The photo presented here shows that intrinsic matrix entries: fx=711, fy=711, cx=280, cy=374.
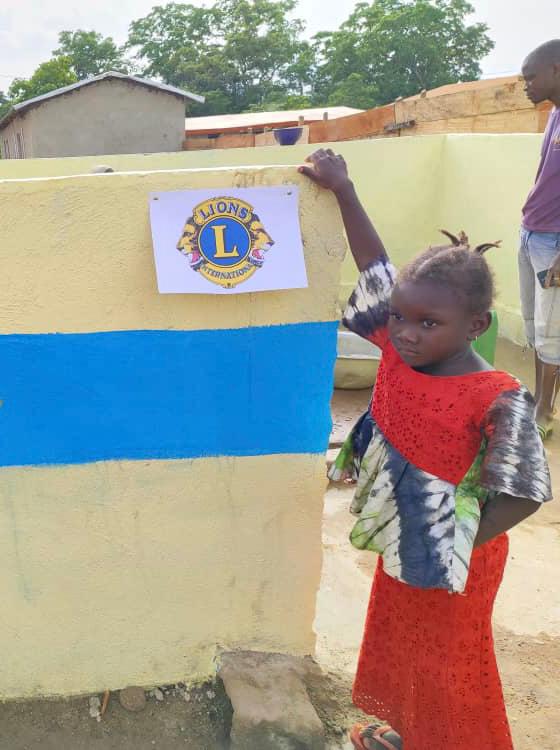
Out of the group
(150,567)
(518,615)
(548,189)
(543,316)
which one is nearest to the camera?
(150,567)

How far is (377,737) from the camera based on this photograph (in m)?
1.88

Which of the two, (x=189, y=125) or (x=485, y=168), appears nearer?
(x=485, y=168)

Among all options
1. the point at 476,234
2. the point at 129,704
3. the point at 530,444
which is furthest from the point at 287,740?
the point at 476,234

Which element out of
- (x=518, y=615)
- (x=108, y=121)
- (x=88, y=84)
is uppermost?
(x=88, y=84)

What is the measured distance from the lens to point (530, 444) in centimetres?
138

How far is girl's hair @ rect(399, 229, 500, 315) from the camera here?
142 cm

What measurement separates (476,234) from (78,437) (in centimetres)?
470

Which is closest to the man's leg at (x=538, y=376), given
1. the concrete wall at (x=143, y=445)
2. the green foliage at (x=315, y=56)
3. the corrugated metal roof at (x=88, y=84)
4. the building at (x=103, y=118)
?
the concrete wall at (x=143, y=445)

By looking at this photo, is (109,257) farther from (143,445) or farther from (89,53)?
(89,53)

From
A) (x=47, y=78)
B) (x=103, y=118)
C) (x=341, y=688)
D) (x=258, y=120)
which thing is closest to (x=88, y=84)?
(x=103, y=118)

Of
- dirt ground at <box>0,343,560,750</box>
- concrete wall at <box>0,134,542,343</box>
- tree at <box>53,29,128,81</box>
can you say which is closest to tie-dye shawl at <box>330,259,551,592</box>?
dirt ground at <box>0,343,560,750</box>

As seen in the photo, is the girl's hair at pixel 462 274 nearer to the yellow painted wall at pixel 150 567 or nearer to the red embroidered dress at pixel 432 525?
the red embroidered dress at pixel 432 525

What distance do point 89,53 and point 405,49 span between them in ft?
68.3

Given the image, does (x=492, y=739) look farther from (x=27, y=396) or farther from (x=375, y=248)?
(x=27, y=396)
